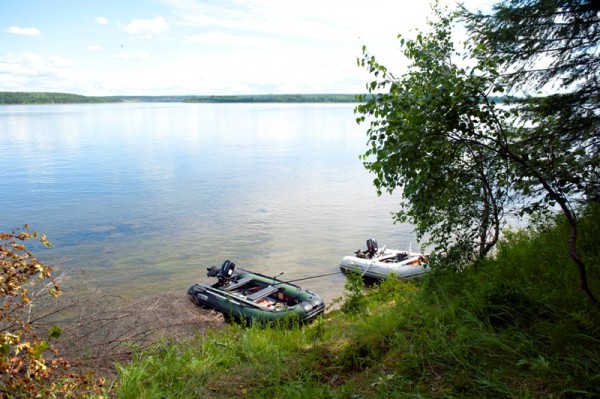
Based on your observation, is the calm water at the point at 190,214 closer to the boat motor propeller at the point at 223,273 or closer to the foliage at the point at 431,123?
the boat motor propeller at the point at 223,273

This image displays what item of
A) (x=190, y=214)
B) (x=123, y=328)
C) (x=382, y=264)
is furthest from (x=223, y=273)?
(x=190, y=214)

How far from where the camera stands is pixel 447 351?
3.58 meters

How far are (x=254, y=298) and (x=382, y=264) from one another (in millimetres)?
4255

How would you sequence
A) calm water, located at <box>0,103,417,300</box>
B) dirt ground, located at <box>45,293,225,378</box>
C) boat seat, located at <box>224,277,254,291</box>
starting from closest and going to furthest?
dirt ground, located at <box>45,293,225,378</box>, boat seat, located at <box>224,277,254,291</box>, calm water, located at <box>0,103,417,300</box>

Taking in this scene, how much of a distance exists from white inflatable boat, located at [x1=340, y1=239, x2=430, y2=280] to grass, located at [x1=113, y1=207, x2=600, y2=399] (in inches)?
257

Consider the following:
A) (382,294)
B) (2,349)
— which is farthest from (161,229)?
(2,349)

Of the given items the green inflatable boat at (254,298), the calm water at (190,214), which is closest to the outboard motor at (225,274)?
the green inflatable boat at (254,298)

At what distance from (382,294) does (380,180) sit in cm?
431

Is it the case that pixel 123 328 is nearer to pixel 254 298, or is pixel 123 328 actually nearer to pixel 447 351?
pixel 254 298

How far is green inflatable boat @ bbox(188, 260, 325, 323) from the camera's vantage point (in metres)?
9.52

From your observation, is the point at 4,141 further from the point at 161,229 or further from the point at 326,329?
the point at 326,329

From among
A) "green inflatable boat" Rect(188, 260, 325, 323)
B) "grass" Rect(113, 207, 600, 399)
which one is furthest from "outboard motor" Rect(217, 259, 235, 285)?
"grass" Rect(113, 207, 600, 399)

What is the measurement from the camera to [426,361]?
3613 millimetres

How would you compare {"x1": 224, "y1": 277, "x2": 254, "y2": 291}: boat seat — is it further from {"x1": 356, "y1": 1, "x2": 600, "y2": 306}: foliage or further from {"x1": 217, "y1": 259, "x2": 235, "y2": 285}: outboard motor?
{"x1": 356, "y1": 1, "x2": 600, "y2": 306}: foliage
